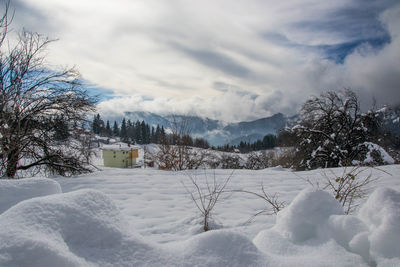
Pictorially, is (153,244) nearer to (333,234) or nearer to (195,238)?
(195,238)

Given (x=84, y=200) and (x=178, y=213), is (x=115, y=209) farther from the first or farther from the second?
(x=178, y=213)

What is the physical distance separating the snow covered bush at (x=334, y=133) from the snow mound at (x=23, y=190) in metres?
10.8

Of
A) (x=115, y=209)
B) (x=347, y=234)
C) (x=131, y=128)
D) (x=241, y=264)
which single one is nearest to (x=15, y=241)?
(x=115, y=209)

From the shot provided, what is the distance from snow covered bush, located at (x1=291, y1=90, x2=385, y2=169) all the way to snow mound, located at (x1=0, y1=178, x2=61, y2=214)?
1079cm

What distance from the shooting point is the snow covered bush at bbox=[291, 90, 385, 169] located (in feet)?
33.1

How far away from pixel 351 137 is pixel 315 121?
1.99m

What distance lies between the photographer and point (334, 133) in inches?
417

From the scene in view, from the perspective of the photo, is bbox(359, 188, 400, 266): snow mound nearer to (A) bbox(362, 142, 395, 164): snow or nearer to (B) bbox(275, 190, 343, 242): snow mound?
(B) bbox(275, 190, 343, 242): snow mound

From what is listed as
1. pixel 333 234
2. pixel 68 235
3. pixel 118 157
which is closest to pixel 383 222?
pixel 333 234

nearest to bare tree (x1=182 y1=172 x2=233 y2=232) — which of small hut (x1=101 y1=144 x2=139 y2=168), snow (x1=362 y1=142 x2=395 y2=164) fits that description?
snow (x1=362 y1=142 x2=395 y2=164)

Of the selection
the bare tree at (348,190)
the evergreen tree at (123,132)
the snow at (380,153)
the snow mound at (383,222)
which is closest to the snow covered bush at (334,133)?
the snow at (380,153)

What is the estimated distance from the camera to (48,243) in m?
0.84

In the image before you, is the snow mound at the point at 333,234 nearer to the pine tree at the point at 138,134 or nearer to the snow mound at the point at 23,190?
the snow mound at the point at 23,190

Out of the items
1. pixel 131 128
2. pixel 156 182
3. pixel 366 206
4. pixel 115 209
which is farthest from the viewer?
pixel 131 128
